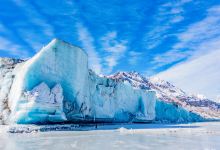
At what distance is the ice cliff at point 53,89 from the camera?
68.7ft

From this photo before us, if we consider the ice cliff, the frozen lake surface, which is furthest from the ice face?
the frozen lake surface

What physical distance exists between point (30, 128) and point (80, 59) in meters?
9.10

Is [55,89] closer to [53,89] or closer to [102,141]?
[53,89]

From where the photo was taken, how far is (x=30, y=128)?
783 inches

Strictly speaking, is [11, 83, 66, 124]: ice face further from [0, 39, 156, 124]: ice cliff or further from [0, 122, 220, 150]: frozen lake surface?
[0, 122, 220, 150]: frozen lake surface

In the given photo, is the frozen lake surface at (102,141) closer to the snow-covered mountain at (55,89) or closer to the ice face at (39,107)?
the ice face at (39,107)

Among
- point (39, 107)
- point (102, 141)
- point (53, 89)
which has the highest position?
point (53, 89)

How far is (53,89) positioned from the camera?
873 inches

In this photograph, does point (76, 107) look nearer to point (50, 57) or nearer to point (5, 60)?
Result: point (50, 57)

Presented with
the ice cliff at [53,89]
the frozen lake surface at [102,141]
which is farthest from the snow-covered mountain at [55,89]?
the frozen lake surface at [102,141]

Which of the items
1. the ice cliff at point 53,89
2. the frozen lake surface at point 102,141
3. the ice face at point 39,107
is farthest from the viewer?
the ice cliff at point 53,89

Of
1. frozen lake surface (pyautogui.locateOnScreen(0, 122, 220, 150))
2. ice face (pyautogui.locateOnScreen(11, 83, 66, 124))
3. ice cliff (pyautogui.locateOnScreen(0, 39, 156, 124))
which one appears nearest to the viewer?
frozen lake surface (pyautogui.locateOnScreen(0, 122, 220, 150))

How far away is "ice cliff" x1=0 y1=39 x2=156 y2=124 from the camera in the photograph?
2094cm

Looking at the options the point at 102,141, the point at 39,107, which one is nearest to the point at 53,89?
the point at 39,107
